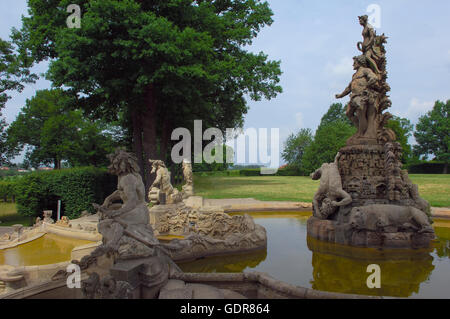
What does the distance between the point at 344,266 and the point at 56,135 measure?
33.9m

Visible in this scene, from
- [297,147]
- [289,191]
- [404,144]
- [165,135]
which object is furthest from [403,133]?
[165,135]

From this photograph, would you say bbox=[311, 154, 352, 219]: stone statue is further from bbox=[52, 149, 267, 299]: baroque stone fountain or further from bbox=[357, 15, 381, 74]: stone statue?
bbox=[52, 149, 267, 299]: baroque stone fountain

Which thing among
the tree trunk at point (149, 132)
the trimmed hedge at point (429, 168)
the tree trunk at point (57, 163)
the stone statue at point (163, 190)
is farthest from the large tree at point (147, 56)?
the trimmed hedge at point (429, 168)

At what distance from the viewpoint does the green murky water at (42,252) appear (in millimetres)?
6434

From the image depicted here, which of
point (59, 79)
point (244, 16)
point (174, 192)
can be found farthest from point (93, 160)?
point (174, 192)

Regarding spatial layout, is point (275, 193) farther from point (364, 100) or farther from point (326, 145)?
point (326, 145)

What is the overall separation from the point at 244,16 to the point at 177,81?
10.4 meters

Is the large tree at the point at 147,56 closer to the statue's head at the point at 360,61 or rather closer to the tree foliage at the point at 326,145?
the statue's head at the point at 360,61

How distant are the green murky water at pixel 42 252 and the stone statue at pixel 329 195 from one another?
6389 mm

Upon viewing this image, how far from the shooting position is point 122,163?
4.51m

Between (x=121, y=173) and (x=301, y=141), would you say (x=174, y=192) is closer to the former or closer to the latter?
(x=121, y=173)

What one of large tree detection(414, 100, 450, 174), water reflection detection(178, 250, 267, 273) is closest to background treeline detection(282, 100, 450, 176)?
large tree detection(414, 100, 450, 174)

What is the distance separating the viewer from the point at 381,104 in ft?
28.3

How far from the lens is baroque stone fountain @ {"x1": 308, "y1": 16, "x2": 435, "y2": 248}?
6824 millimetres
